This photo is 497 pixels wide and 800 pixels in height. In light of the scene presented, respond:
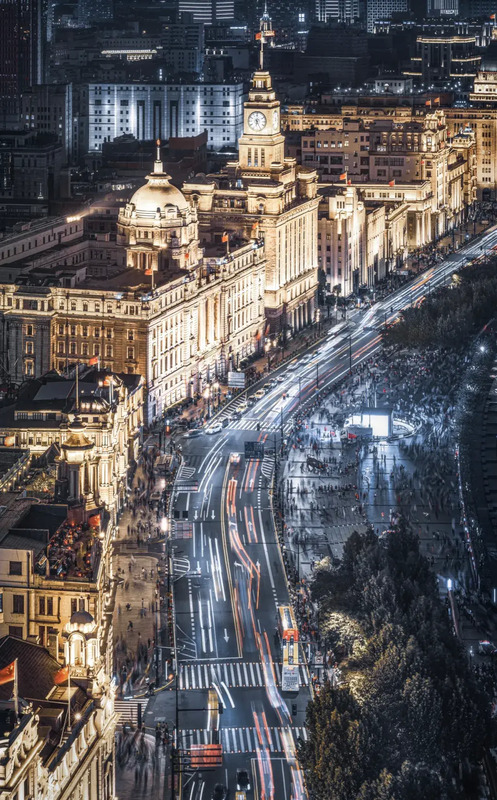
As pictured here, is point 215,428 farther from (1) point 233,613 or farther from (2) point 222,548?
(1) point 233,613

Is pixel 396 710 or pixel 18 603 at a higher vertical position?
pixel 18 603

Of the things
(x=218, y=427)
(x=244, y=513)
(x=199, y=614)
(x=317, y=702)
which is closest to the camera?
(x=317, y=702)

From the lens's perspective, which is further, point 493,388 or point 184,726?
point 493,388

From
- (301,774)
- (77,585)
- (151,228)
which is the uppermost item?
(151,228)

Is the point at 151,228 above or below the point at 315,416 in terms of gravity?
above

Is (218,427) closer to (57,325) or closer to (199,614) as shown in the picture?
(57,325)

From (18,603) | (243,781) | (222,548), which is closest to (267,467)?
(222,548)

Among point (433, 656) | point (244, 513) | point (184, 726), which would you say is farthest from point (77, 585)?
point (244, 513)
